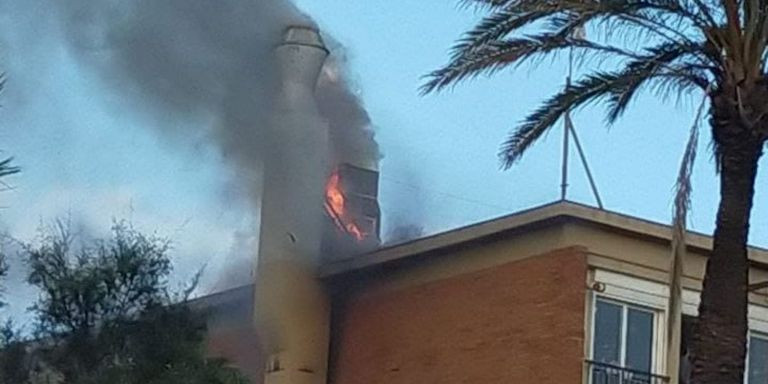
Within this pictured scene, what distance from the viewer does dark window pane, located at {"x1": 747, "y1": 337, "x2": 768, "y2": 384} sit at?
27797 mm

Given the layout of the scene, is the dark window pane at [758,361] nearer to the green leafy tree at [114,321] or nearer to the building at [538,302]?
the building at [538,302]

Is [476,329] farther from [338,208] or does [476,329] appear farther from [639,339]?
[338,208]

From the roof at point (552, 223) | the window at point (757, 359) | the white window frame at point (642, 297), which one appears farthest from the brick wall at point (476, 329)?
the window at point (757, 359)

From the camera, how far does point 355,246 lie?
3353cm

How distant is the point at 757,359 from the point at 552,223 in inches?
167

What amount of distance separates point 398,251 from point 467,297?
5.88 feet

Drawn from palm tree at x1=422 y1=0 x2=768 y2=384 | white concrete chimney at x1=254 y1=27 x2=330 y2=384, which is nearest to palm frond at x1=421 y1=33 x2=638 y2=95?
palm tree at x1=422 y1=0 x2=768 y2=384

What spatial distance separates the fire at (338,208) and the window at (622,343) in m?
8.01

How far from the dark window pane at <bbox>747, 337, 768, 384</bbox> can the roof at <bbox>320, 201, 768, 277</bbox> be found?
3.95ft

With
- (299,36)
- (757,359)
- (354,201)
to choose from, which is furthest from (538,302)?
(299,36)

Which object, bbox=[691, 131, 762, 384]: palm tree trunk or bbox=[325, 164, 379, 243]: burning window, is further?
bbox=[325, 164, 379, 243]: burning window

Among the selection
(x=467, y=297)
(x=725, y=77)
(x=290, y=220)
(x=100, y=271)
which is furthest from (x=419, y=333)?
(x=725, y=77)

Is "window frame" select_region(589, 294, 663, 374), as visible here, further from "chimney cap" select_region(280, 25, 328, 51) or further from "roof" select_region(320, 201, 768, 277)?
"chimney cap" select_region(280, 25, 328, 51)

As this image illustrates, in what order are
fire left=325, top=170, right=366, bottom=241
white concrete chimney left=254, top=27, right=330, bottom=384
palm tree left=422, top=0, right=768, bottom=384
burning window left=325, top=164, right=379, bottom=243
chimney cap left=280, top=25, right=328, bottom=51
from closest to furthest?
palm tree left=422, top=0, right=768, bottom=384, white concrete chimney left=254, top=27, right=330, bottom=384, fire left=325, top=170, right=366, bottom=241, chimney cap left=280, top=25, right=328, bottom=51, burning window left=325, top=164, right=379, bottom=243
